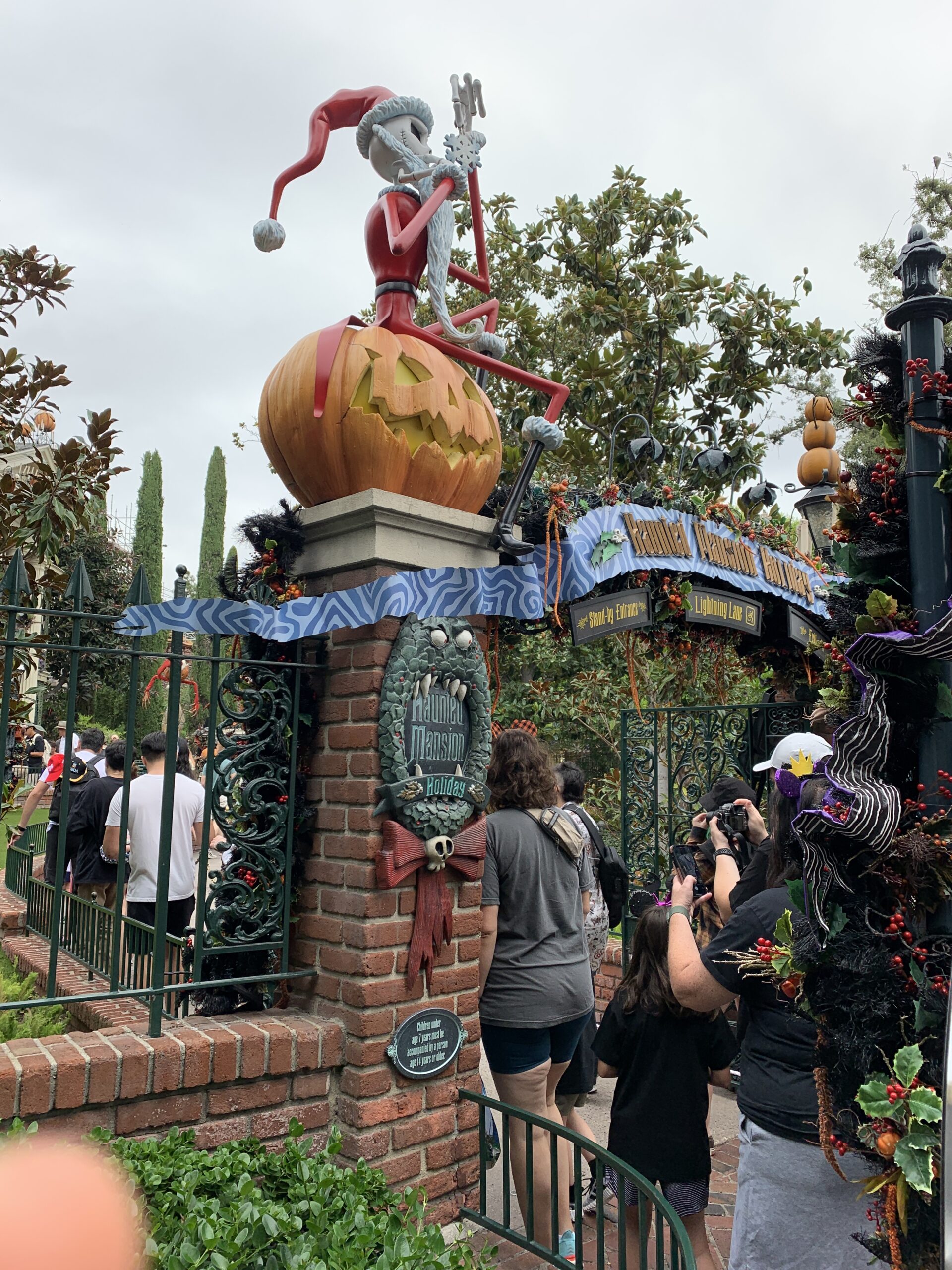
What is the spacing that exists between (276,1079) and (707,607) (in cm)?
284

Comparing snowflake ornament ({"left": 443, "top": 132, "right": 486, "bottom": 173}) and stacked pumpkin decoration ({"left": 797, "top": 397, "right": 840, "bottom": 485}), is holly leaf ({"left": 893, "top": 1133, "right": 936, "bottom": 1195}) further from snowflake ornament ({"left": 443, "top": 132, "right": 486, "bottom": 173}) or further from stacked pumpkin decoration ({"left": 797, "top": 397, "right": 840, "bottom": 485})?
stacked pumpkin decoration ({"left": 797, "top": 397, "right": 840, "bottom": 485})

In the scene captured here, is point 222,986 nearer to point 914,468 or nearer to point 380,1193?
point 380,1193

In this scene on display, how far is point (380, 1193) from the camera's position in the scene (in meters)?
2.18

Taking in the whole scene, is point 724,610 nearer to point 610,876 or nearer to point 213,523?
point 610,876

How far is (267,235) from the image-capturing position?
334 cm

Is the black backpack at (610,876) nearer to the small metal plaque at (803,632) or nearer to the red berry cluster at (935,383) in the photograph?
the small metal plaque at (803,632)

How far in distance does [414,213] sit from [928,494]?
7.61ft

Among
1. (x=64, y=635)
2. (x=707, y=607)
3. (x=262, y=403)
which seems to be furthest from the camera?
(x=64, y=635)

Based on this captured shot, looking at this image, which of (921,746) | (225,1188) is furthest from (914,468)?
(225,1188)

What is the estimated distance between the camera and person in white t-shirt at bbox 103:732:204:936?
4.95 meters

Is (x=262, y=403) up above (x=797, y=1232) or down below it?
above

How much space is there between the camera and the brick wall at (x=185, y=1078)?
7.77 feet

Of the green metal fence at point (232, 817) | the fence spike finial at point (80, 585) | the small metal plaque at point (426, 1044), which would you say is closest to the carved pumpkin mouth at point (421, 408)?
the green metal fence at point (232, 817)

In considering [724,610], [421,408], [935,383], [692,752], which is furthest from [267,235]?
[692,752]
